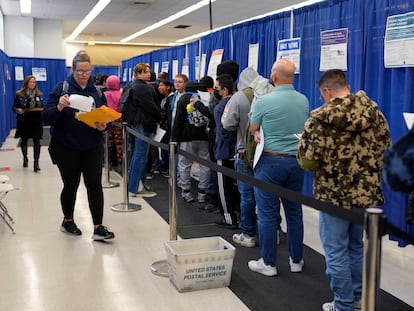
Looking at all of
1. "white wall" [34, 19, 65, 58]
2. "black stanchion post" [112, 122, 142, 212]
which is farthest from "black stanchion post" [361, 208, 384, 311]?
"white wall" [34, 19, 65, 58]

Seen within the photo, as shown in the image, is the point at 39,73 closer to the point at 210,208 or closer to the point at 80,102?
the point at 210,208

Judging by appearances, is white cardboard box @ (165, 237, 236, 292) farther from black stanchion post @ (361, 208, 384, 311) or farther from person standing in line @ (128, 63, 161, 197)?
person standing in line @ (128, 63, 161, 197)

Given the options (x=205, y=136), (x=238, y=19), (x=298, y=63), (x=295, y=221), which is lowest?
(x=295, y=221)

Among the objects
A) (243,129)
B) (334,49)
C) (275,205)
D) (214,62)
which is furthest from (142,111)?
(275,205)

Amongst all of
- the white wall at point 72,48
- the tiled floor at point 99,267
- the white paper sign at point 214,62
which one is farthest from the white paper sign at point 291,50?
the white wall at point 72,48

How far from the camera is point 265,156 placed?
310cm

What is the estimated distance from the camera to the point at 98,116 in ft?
12.3

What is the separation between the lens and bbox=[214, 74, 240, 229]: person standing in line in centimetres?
415

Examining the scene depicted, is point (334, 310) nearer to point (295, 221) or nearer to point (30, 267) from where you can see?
point (295, 221)

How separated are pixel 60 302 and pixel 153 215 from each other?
6.68 feet

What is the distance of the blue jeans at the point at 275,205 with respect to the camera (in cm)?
307

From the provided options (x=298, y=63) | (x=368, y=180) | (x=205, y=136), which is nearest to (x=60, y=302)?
(x=368, y=180)

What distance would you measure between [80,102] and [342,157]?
84.4 inches

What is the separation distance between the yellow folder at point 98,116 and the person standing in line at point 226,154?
876 millimetres
